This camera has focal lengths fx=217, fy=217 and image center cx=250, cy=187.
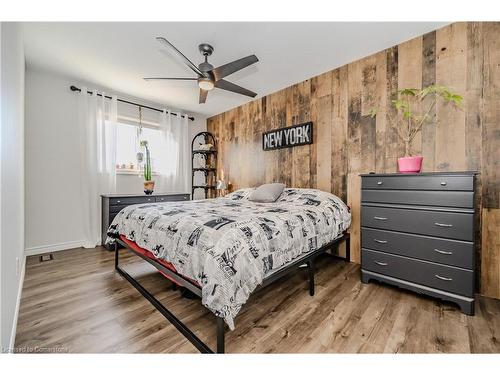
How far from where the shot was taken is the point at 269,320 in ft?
5.09

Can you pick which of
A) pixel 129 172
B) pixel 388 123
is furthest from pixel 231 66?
pixel 129 172

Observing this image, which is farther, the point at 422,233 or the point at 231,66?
the point at 231,66

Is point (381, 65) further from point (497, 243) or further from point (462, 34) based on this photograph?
point (497, 243)

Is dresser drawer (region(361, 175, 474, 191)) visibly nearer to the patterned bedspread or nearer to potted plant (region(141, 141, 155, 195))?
the patterned bedspread

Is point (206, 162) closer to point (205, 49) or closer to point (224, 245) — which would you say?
point (205, 49)

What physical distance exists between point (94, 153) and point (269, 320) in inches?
134

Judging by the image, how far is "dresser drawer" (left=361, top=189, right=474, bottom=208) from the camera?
5.26 feet

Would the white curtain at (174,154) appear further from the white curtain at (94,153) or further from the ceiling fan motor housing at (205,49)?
the ceiling fan motor housing at (205,49)

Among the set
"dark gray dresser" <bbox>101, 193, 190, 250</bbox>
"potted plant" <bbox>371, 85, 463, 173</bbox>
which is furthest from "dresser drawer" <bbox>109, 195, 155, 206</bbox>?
"potted plant" <bbox>371, 85, 463, 173</bbox>

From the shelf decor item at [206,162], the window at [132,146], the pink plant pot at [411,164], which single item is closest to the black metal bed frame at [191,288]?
the pink plant pot at [411,164]

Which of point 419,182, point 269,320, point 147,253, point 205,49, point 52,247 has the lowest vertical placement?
point 269,320

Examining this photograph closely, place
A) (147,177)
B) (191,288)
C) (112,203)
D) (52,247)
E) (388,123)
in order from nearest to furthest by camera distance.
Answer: (191,288), (388,123), (52,247), (112,203), (147,177)

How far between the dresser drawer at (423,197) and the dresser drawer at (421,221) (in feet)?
0.22
